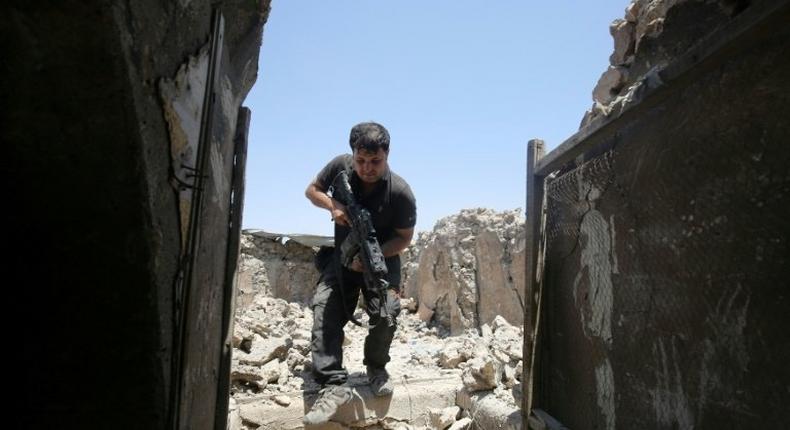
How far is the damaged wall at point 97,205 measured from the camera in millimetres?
869

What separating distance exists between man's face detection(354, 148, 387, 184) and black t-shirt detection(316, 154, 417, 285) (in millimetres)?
80

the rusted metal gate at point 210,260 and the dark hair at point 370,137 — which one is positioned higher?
the dark hair at point 370,137

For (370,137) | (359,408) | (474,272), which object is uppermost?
(370,137)

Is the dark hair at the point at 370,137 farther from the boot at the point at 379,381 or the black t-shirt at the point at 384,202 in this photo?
the boot at the point at 379,381

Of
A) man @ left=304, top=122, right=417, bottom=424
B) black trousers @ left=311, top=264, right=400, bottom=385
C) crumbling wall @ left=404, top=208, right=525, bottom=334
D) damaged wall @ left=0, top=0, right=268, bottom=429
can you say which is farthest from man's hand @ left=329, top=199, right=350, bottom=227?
crumbling wall @ left=404, top=208, right=525, bottom=334

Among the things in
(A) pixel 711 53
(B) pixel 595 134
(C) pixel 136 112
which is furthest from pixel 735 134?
(C) pixel 136 112

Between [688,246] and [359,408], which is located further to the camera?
[359,408]

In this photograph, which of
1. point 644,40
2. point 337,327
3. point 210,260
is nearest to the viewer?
point 210,260

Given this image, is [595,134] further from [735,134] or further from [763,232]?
[763,232]

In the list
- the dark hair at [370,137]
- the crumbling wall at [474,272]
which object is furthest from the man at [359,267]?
the crumbling wall at [474,272]

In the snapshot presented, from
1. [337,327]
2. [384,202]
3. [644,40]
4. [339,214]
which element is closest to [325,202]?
[339,214]

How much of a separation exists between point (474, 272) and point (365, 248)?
12.8ft

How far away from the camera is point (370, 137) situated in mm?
2932

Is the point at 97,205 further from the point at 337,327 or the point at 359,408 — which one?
the point at 359,408
